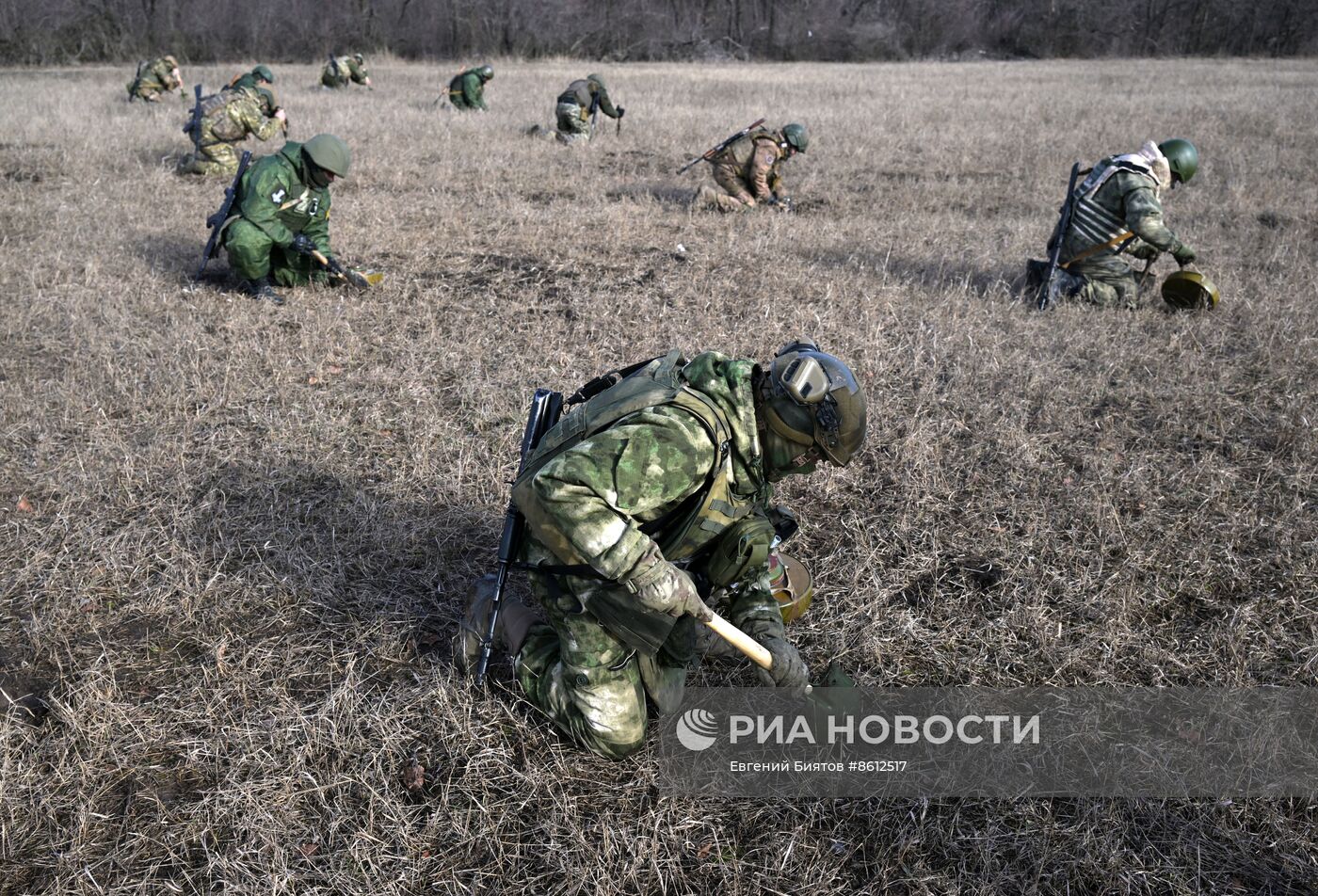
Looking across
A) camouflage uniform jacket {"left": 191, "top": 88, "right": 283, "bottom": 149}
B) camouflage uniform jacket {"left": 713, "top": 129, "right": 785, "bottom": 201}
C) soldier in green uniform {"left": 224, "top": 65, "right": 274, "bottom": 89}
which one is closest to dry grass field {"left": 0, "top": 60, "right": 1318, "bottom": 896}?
camouflage uniform jacket {"left": 713, "top": 129, "right": 785, "bottom": 201}

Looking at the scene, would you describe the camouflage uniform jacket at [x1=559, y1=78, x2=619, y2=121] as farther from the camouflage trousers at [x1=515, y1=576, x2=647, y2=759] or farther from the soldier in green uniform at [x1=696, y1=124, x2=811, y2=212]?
the camouflage trousers at [x1=515, y1=576, x2=647, y2=759]

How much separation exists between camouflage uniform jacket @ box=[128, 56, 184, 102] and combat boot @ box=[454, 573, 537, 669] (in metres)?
17.0

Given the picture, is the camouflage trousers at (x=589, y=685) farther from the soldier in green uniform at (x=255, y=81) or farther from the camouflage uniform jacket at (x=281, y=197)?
the soldier in green uniform at (x=255, y=81)

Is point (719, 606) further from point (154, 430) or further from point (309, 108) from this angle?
point (309, 108)

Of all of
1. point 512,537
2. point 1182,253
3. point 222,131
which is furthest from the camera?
point 222,131

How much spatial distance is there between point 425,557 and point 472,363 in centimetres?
214

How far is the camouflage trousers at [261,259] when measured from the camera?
6898mm

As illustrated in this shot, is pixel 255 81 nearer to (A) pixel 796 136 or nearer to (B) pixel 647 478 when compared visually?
(A) pixel 796 136

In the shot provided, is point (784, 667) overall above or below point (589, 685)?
above

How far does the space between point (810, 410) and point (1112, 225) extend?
5484 millimetres

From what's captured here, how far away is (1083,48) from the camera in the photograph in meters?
33.9

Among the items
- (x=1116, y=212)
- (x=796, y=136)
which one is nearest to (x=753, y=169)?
(x=796, y=136)

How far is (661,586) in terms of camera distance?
2.64m

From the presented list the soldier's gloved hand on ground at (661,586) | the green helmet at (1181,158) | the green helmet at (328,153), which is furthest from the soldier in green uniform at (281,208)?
the green helmet at (1181,158)
